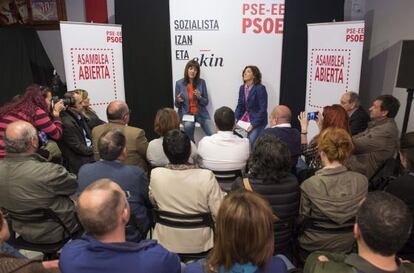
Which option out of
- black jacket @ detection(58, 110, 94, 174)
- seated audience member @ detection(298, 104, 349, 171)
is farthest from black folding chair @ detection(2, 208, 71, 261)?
seated audience member @ detection(298, 104, 349, 171)

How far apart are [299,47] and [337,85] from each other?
92 cm

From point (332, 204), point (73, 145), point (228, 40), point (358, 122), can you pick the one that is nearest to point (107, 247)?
point (332, 204)

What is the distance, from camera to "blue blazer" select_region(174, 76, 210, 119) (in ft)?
16.0

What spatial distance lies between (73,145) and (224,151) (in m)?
1.44

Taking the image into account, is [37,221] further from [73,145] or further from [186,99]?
[186,99]

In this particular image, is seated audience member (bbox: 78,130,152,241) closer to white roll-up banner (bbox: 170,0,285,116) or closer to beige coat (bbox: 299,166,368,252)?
beige coat (bbox: 299,166,368,252)

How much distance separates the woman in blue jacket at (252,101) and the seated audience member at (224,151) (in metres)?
2.05

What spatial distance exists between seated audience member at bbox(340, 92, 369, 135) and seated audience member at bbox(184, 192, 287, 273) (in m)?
2.43

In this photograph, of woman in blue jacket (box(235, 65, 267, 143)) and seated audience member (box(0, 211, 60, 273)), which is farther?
woman in blue jacket (box(235, 65, 267, 143))

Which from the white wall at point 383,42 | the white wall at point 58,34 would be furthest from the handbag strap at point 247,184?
the white wall at point 58,34

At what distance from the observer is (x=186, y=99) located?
491cm

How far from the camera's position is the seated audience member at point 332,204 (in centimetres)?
198

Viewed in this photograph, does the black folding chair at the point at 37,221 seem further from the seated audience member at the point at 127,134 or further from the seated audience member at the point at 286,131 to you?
the seated audience member at the point at 286,131

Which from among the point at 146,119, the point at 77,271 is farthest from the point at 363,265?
the point at 146,119
